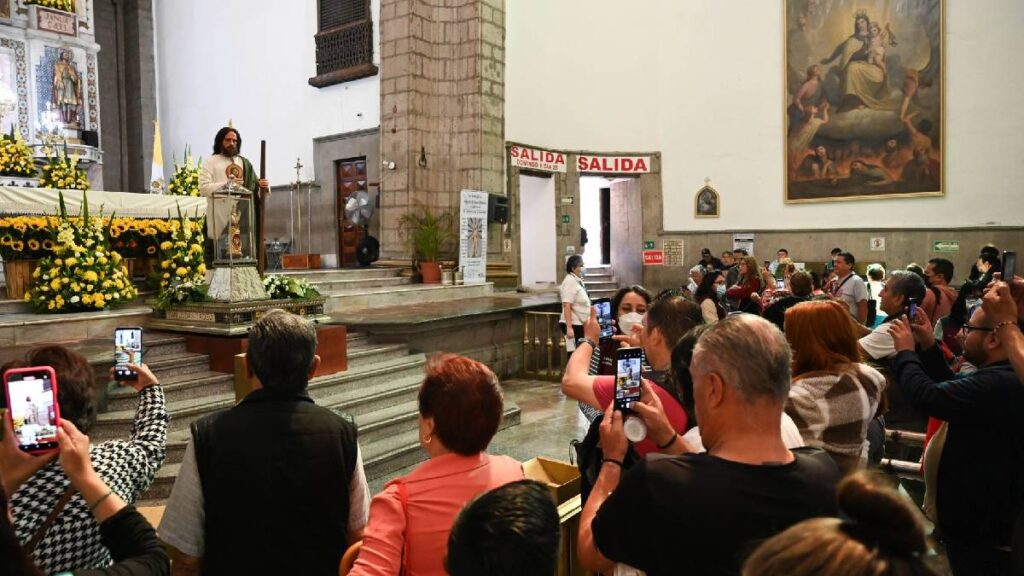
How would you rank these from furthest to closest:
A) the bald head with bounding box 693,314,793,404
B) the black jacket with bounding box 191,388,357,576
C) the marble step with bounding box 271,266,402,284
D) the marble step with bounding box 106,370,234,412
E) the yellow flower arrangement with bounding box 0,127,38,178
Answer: the marble step with bounding box 271,266,402,284 → the yellow flower arrangement with bounding box 0,127,38,178 → the marble step with bounding box 106,370,234,412 → the black jacket with bounding box 191,388,357,576 → the bald head with bounding box 693,314,793,404

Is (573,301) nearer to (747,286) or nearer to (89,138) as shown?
(747,286)

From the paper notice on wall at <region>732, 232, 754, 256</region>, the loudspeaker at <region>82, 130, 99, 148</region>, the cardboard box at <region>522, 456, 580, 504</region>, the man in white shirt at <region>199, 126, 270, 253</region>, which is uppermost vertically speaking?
the loudspeaker at <region>82, 130, 99, 148</region>

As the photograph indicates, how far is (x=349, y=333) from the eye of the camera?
7957 millimetres

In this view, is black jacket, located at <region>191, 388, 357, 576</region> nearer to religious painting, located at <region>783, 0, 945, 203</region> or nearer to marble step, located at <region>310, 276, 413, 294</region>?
marble step, located at <region>310, 276, 413, 294</region>

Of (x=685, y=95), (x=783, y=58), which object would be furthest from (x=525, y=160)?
(x=783, y=58)

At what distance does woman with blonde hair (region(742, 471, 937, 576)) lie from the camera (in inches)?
37.6

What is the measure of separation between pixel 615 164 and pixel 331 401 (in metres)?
11.2

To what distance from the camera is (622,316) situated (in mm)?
3652

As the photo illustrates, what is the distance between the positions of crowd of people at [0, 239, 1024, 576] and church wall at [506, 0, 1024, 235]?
39.9 ft

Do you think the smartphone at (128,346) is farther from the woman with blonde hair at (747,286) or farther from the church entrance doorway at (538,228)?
the church entrance doorway at (538,228)

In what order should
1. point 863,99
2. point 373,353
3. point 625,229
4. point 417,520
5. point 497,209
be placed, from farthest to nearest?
point 625,229, point 863,99, point 497,209, point 373,353, point 417,520

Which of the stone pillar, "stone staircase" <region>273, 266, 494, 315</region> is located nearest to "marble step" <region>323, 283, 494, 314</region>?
"stone staircase" <region>273, 266, 494, 315</region>

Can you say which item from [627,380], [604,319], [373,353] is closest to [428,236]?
[373,353]

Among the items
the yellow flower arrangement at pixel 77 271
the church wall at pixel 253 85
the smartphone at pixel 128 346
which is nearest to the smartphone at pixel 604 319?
the smartphone at pixel 128 346
